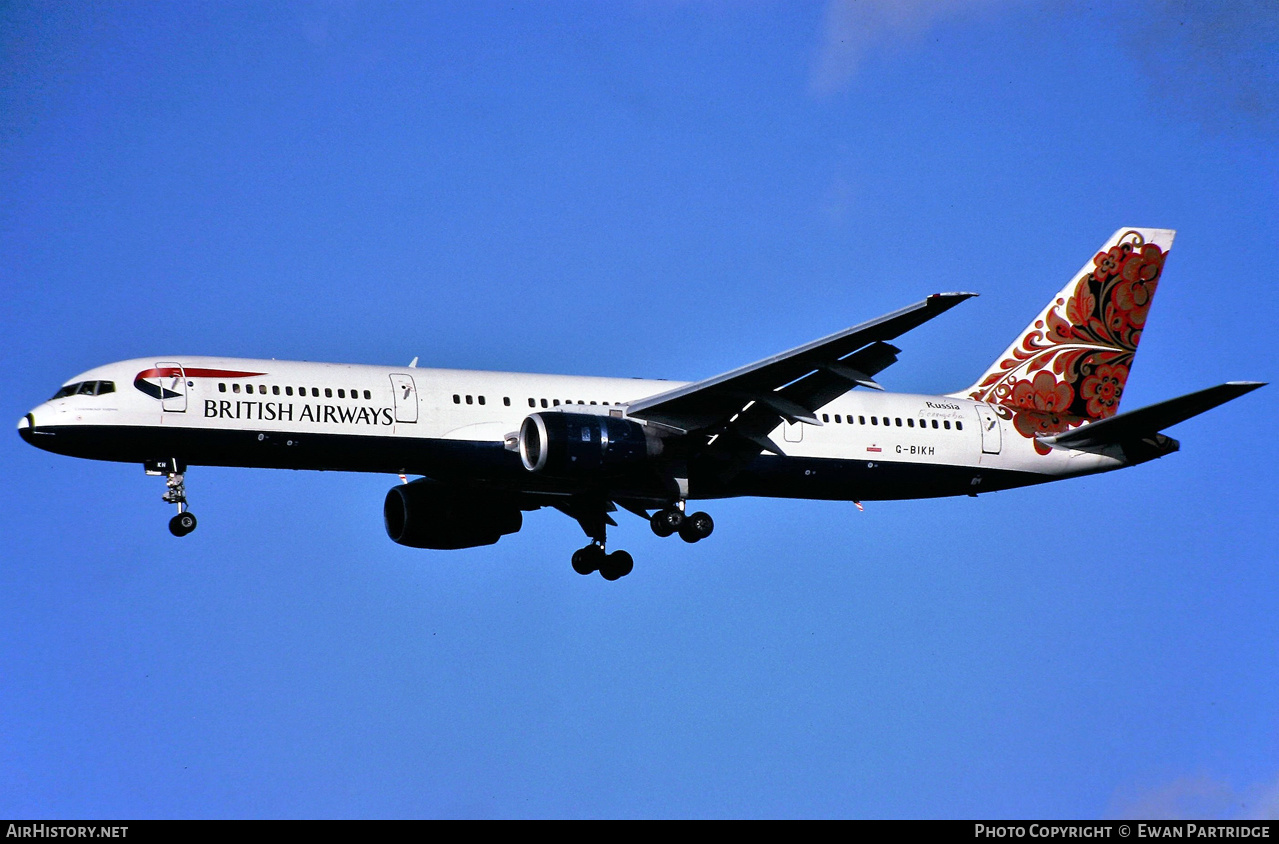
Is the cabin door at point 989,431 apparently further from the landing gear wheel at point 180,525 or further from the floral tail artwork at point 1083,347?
the landing gear wheel at point 180,525

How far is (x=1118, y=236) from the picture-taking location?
5166 cm

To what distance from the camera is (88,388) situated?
40281mm

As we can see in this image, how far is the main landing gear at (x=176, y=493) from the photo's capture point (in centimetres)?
4066

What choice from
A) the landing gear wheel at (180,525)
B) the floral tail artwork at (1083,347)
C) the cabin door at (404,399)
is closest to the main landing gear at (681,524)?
the cabin door at (404,399)

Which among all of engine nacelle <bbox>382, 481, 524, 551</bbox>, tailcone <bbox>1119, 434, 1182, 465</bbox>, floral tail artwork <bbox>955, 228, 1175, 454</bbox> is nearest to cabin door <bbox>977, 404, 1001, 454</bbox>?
floral tail artwork <bbox>955, 228, 1175, 454</bbox>

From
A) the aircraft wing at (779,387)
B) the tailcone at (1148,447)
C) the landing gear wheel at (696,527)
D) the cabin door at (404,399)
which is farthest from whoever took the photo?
the tailcone at (1148,447)

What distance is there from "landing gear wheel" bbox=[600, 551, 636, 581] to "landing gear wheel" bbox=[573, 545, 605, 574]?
7.8 inches

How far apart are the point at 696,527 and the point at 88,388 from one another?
50.8 ft

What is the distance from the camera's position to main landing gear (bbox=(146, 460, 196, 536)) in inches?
1601

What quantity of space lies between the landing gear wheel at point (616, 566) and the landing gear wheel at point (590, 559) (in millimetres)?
198

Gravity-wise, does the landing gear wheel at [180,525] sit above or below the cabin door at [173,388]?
below

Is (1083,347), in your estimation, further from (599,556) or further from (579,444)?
(579,444)

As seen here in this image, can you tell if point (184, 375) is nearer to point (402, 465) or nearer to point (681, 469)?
point (402, 465)
